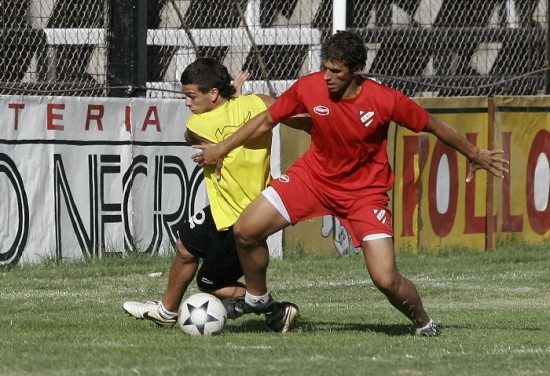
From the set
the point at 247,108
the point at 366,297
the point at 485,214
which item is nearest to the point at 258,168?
the point at 247,108

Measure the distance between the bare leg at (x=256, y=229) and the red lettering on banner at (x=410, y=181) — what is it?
5.84 m

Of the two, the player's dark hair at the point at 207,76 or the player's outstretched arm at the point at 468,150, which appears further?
the player's dark hair at the point at 207,76

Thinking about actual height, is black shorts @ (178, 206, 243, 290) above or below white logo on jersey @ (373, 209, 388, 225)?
below

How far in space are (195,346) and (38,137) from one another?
17.3 ft

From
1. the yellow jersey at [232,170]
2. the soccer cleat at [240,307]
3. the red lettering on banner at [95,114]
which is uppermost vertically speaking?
the red lettering on banner at [95,114]

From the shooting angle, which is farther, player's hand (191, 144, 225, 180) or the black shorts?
the black shorts

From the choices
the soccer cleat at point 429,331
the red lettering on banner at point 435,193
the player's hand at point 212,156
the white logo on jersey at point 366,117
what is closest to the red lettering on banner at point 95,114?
the red lettering on banner at point 435,193

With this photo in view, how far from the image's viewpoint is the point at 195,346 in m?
7.96

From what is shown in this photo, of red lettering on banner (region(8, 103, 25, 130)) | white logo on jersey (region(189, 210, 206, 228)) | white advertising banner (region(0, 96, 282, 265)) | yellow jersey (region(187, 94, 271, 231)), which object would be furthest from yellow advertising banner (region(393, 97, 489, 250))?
white logo on jersey (region(189, 210, 206, 228))

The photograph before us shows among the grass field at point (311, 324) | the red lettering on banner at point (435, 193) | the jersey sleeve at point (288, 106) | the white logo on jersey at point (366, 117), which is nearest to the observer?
the grass field at point (311, 324)

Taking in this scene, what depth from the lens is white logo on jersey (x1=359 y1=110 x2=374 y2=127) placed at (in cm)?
833

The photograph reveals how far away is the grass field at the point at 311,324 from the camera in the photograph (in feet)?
23.7

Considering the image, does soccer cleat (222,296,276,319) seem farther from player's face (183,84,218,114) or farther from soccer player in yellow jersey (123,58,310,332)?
player's face (183,84,218,114)

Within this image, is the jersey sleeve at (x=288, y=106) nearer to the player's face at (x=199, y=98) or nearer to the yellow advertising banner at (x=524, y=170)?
the player's face at (x=199, y=98)
